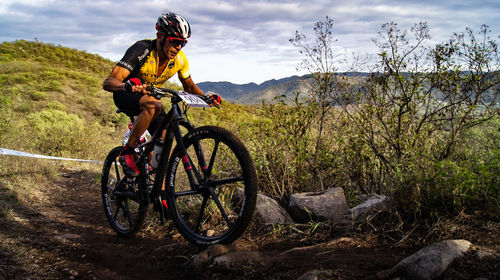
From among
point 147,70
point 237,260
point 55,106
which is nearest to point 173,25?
point 147,70

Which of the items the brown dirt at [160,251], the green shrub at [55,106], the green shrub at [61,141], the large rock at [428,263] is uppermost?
the green shrub at [55,106]

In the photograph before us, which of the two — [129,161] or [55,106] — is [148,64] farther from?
[55,106]

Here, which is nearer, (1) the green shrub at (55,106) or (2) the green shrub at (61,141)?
(2) the green shrub at (61,141)

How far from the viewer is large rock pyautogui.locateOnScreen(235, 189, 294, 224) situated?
404 cm

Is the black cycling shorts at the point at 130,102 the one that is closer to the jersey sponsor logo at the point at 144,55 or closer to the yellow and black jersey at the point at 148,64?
the yellow and black jersey at the point at 148,64

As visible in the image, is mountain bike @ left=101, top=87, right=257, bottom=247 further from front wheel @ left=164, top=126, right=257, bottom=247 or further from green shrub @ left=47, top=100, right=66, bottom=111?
green shrub @ left=47, top=100, right=66, bottom=111

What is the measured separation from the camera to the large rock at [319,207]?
3.95 m

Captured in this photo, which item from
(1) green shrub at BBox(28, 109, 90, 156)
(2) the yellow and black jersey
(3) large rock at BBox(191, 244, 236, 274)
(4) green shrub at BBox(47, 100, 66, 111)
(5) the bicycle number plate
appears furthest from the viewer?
(4) green shrub at BBox(47, 100, 66, 111)

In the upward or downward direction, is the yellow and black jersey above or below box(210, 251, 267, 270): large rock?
above

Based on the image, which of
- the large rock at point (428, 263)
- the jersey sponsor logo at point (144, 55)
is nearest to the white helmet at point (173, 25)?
the jersey sponsor logo at point (144, 55)

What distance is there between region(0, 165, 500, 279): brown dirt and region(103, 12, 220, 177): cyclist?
96 centimetres

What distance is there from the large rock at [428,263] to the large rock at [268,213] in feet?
6.05

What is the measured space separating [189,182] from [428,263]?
2276 mm

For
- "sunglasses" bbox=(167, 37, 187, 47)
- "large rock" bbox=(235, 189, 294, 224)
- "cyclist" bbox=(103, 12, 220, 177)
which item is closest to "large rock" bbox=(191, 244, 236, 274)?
"large rock" bbox=(235, 189, 294, 224)
